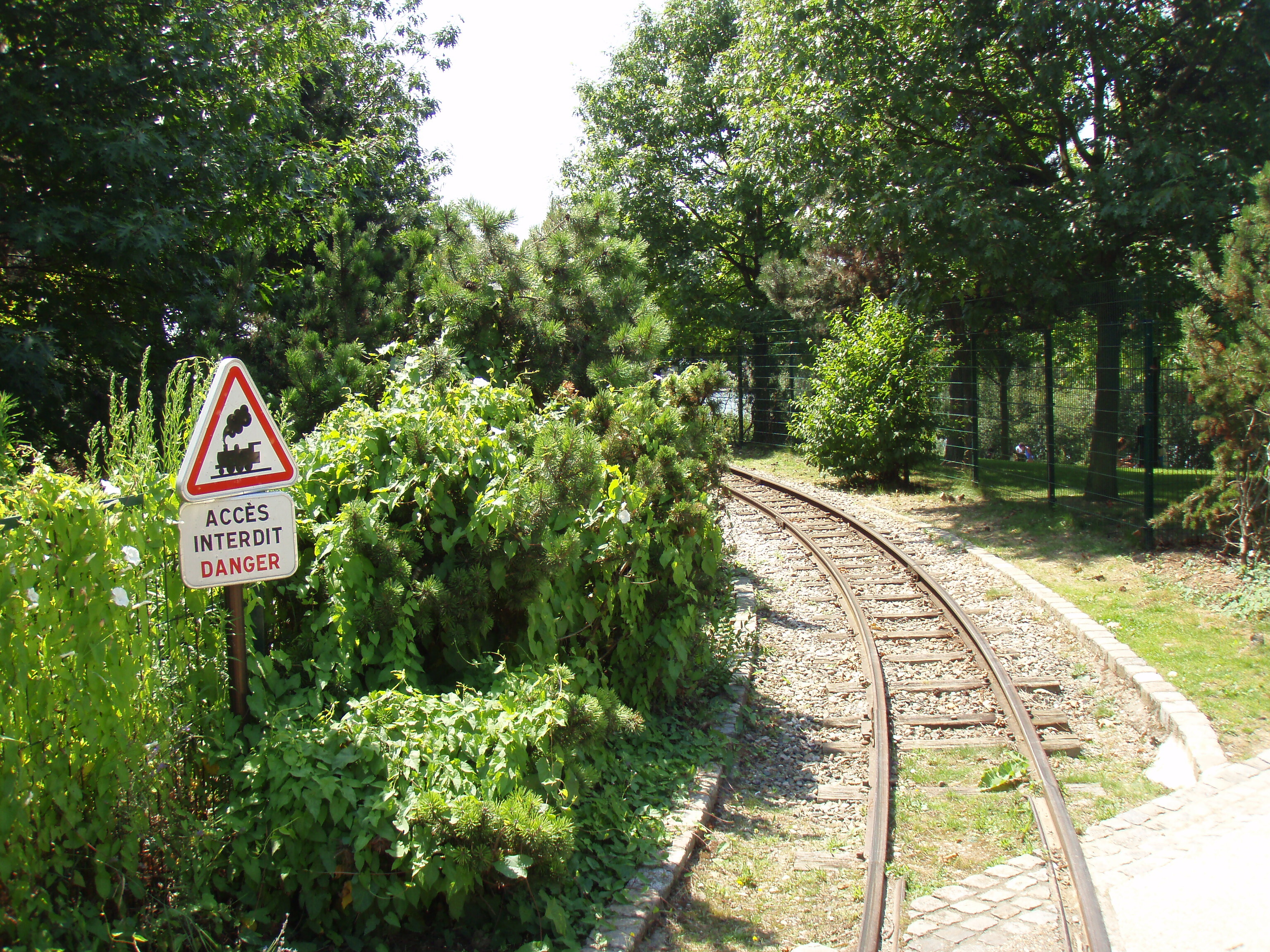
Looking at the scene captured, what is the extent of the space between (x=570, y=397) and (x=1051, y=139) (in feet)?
35.7

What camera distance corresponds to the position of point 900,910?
413cm

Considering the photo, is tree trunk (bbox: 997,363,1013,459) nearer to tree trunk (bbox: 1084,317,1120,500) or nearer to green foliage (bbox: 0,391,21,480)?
tree trunk (bbox: 1084,317,1120,500)

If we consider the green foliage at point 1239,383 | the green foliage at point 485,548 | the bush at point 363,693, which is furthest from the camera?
the green foliage at point 1239,383

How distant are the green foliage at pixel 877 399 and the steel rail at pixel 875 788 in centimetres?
645

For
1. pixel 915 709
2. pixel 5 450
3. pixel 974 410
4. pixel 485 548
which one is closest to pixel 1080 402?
pixel 974 410

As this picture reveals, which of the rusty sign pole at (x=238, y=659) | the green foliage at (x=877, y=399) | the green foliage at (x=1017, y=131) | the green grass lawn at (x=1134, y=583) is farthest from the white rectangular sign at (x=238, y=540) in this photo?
the green foliage at (x=877, y=399)

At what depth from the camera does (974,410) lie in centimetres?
1584

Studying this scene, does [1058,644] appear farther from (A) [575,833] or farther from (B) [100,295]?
(B) [100,295]

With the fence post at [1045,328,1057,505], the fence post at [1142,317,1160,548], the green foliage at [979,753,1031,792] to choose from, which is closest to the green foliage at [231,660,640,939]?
the green foliage at [979,753,1031,792]

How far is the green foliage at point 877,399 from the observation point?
15562 millimetres

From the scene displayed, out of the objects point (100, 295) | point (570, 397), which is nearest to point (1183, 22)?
point (570, 397)

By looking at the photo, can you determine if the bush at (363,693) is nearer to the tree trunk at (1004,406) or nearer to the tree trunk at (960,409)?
the tree trunk at (960,409)

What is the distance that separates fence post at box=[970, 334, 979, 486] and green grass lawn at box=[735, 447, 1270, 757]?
Answer: 0.37 m

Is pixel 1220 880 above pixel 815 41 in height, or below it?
below
